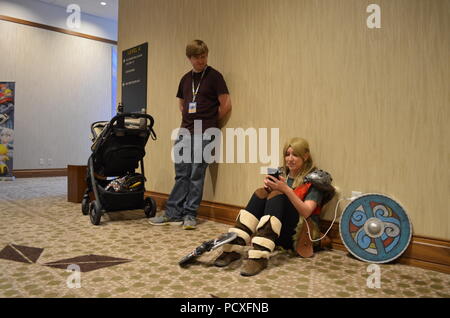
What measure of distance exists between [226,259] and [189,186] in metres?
1.11

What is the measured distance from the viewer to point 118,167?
281cm

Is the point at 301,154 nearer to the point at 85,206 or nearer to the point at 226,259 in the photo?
the point at 226,259

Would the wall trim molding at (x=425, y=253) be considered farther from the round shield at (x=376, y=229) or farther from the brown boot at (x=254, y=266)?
the brown boot at (x=254, y=266)

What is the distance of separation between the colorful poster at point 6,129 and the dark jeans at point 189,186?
14.4 ft

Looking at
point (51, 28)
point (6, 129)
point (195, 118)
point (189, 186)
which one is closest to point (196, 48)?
point (195, 118)

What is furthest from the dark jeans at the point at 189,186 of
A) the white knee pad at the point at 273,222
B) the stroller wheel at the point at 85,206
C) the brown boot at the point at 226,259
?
the white knee pad at the point at 273,222

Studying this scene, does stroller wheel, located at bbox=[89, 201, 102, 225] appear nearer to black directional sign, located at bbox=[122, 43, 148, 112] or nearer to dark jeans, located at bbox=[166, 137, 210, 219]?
dark jeans, located at bbox=[166, 137, 210, 219]

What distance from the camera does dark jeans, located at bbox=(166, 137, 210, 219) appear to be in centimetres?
265

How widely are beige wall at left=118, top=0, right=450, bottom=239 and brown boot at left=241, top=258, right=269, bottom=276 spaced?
68cm

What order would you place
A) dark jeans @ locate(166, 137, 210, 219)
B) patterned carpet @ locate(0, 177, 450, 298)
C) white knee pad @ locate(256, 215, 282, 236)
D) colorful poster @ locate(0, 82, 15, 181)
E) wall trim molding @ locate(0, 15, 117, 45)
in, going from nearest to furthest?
patterned carpet @ locate(0, 177, 450, 298)
white knee pad @ locate(256, 215, 282, 236)
dark jeans @ locate(166, 137, 210, 219)
colorful poster @ locate(0, 82, 15, 181)
wall trim molding @ locate(0, 15, 117, 45)

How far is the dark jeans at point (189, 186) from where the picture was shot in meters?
2.65

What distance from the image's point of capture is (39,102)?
6449mm

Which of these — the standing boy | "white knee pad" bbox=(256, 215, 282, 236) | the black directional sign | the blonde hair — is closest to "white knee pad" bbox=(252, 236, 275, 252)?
"white knee pad" bbox=(256, 215, 282, 236)
